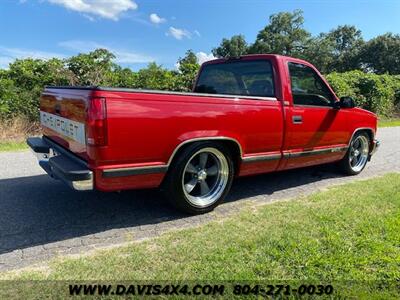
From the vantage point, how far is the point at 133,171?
3.74 meters

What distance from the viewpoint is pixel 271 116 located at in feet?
15.6

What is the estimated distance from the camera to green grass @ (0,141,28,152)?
8.23 metres

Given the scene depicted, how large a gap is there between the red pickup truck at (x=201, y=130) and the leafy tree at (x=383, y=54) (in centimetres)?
5395

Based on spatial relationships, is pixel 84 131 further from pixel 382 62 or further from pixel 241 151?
pixel 382 62

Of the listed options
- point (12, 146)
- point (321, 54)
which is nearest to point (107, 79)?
point (12, 146)

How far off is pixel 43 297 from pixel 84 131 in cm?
153

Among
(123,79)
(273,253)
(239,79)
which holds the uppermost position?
(123,79)

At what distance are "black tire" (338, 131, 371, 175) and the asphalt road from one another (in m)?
0.14

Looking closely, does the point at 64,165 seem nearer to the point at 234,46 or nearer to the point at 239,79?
the point at 239,79

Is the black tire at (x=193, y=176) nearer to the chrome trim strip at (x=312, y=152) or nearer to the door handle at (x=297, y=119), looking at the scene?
the chrome trim strip at (x=312, y=152)

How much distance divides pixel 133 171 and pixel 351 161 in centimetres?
438

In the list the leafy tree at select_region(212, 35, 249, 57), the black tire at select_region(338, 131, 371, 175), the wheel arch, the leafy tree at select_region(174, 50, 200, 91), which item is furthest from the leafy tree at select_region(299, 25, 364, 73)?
the wheel arch

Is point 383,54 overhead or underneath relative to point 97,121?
overhead

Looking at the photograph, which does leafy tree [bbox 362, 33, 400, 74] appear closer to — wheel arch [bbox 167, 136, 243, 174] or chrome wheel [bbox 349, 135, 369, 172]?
chrome wheel [bbox 349, 135, 369, 172]
